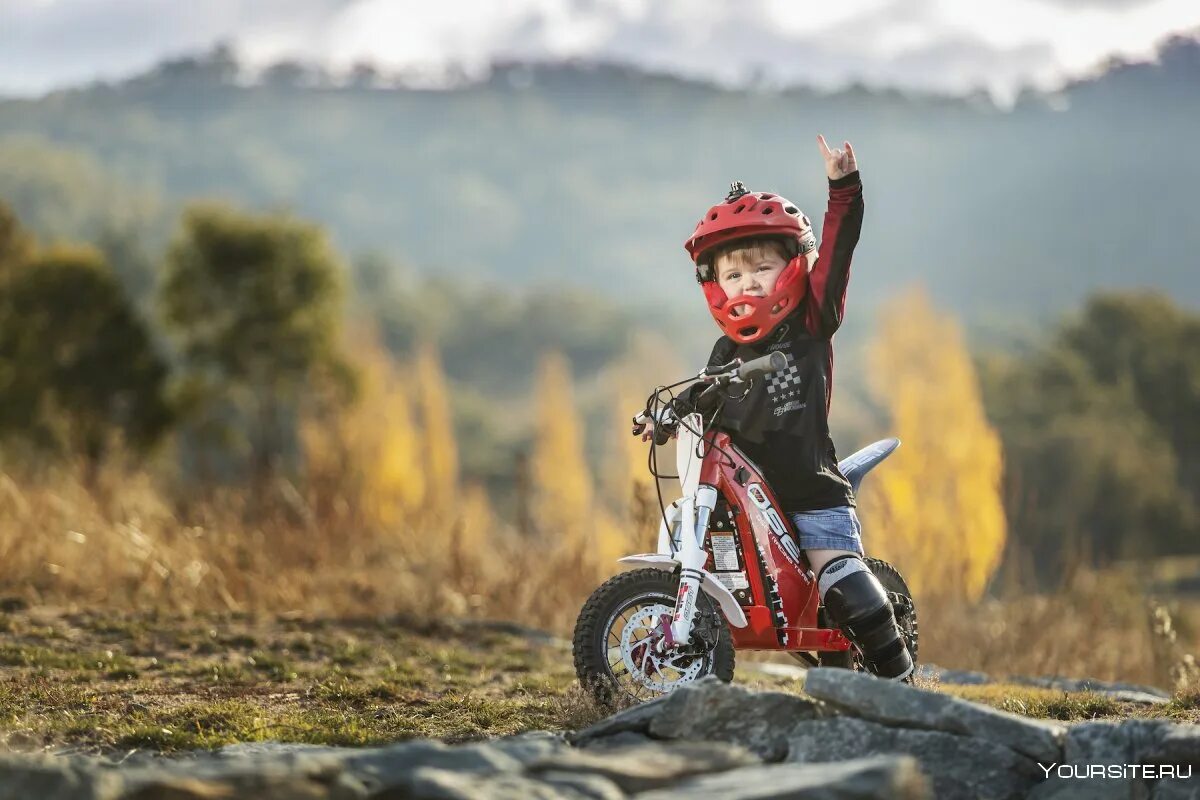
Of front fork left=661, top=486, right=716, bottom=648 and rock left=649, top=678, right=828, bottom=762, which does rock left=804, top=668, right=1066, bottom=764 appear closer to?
rock left=649, top=678, right=828, bottom=762

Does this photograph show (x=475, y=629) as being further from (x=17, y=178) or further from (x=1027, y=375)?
(x=17, y=178)

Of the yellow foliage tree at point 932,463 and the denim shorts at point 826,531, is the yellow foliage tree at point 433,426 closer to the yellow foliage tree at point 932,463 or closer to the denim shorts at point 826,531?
the yellow foliage tree at point 932,463

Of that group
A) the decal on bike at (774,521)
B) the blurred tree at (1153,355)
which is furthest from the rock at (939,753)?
the blurred tree at (1153,355)

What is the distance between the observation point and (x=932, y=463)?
22906 mm

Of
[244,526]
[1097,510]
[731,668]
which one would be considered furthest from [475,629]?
[1097,510]

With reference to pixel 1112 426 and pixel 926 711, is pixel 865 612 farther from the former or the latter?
pixel 1112 426

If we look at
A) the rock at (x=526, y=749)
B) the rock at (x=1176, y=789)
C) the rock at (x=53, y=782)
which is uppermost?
the rock at (x=53, y=782)

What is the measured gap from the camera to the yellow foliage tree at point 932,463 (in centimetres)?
1112

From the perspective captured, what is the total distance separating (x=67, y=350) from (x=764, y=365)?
62.8 feet

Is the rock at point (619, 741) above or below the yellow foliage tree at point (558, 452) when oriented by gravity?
below

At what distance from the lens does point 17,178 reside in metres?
144

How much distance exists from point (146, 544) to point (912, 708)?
6.72 meters

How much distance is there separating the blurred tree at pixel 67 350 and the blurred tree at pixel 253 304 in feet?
8.35

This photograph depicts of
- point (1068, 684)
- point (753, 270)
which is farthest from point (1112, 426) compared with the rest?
point (753, 270)
